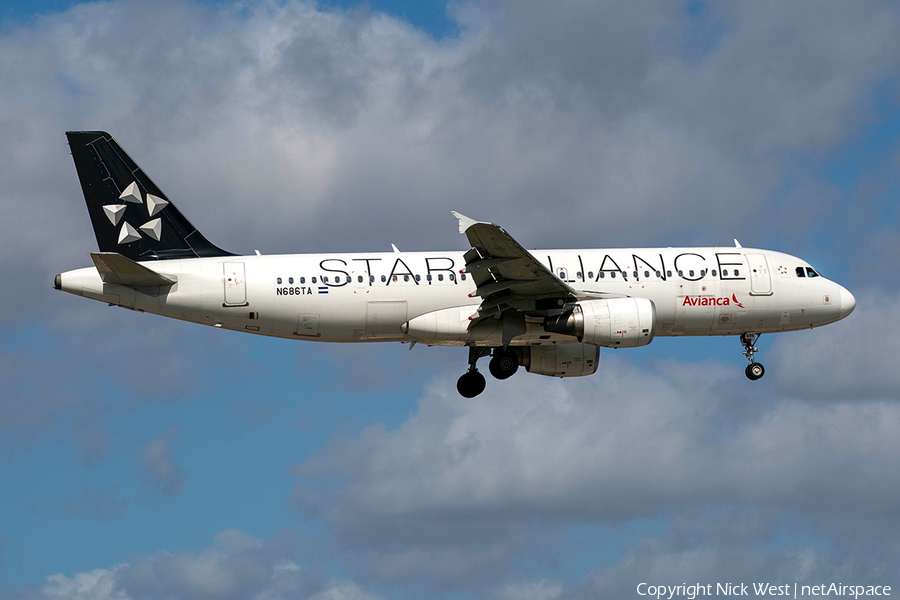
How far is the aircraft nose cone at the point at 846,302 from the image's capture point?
165ft

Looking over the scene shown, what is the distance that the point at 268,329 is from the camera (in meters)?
46.0

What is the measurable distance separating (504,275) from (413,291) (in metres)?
3.88

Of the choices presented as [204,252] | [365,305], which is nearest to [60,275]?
[204,252]

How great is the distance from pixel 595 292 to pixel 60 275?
2155 cm

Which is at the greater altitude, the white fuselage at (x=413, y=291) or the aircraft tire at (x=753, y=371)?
the white fuselage at (x=413, y=291)

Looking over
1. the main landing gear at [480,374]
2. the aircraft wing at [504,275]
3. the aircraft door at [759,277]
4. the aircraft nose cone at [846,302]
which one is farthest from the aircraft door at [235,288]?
the aircraft nose cone at [846,302]

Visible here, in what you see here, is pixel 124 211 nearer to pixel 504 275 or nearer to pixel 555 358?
pixel 504 275

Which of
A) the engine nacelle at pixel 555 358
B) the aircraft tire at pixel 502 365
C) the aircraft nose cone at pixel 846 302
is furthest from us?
the engine nacelle at pixel 555 358

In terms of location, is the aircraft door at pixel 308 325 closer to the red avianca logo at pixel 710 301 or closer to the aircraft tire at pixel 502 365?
the aircraft tire at pixel 502 365

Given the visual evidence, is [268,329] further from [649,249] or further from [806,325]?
[806,325]

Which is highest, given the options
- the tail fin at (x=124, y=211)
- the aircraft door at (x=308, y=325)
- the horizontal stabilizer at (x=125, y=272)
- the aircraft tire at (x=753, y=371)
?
the tail fin at (x=124, y=211)

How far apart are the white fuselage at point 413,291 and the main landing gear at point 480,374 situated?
2.46 meters

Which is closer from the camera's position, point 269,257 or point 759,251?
point 269,257

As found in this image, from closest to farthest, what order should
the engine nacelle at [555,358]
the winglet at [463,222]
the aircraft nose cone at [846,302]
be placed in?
1. the winglet at [463,222]
2. the aircraft nose cone at [846,302]
3. the engine nacelle at [555,358]
